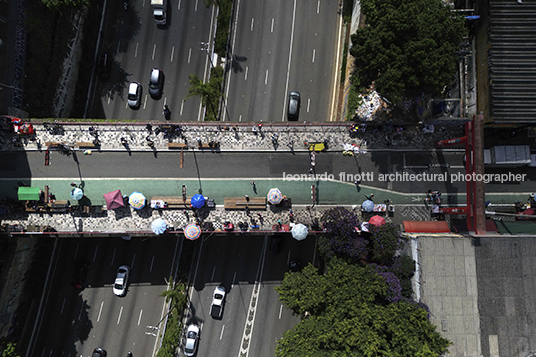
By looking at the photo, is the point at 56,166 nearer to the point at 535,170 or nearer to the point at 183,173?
the point at 183,173

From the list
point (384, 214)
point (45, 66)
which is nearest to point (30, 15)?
point (45, 66)

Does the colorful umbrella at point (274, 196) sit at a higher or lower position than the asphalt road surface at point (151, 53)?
lower

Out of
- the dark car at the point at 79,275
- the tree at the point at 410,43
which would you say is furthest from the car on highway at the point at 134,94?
the tree at the point at 410,43

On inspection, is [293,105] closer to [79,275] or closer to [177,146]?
[177,146]

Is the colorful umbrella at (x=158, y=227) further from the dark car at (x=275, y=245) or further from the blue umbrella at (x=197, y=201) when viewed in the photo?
the dark car at (x=275, y=245)

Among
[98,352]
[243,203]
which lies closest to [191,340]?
[98,352]

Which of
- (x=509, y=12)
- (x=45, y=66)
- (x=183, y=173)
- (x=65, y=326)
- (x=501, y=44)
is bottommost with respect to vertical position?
(x=65, y=326)

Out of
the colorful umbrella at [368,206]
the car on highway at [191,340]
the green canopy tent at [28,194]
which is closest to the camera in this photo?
the green canopy tent at [28,194]
